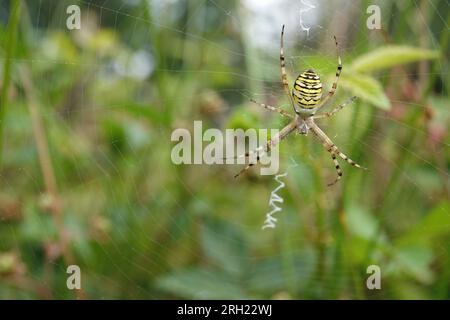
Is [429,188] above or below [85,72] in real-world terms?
below

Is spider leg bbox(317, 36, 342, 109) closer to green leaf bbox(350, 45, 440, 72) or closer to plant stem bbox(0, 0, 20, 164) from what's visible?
green leaf bbox(350, 45, 440, 72)

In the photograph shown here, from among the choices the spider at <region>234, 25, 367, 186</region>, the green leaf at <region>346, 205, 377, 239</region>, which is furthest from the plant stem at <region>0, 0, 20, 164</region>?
the green leaf at <region>346, 205, 377, 239</region>

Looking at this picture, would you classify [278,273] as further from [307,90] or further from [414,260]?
[307,90]

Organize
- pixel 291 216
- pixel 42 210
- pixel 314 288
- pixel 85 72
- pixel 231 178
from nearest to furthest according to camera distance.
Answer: pixel 314 288, pixel 42 210, pixel 291 216, pixel 231 178, pixel 85 72

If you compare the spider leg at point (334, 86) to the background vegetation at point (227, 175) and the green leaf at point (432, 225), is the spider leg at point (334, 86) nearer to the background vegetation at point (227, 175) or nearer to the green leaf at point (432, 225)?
the background vegetation at point (227, 175)

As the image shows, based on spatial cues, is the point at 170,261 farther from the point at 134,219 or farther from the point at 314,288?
the point at 314,288
